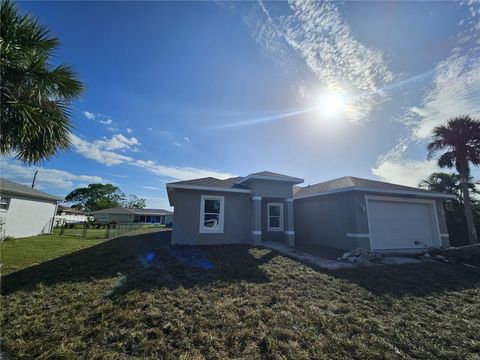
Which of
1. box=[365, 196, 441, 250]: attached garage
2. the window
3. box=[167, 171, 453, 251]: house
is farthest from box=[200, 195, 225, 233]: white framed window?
the window

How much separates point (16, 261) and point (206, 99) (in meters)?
10.1

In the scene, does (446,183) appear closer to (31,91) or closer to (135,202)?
(31,91)

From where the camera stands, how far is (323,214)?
12242mm

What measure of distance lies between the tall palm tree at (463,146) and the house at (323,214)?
11.9ft

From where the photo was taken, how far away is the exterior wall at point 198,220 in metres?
10.4

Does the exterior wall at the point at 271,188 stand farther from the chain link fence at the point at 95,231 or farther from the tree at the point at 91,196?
the tree at the point at 91,196

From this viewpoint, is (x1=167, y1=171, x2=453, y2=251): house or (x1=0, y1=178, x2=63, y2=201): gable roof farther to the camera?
(x1=0, y1=178, x2=63, y2=201): gable roof

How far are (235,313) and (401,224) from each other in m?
11.6

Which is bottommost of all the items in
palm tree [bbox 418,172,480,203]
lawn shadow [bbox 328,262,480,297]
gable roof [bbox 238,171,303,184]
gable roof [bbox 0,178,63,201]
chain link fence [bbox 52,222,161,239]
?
lawn shadow [bbox 328,262,480,297]

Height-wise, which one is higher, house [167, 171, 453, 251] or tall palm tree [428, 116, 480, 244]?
tall palm tree [428, 116, 480, 244]

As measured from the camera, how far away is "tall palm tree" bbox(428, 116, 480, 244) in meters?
14.4

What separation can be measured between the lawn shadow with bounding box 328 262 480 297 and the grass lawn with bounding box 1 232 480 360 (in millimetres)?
52

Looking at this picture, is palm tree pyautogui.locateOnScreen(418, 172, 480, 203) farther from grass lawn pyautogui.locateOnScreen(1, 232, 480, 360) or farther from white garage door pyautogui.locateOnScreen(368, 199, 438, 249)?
grass lawn pyautogui.locateOnScreen(1, 232, 480, 360)

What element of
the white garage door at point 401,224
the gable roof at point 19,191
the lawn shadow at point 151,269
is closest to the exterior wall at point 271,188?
the lawn shadow at point 151,269
